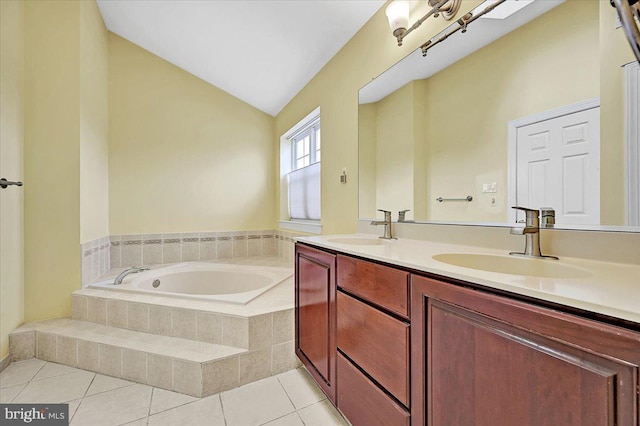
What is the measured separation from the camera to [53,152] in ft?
6.66

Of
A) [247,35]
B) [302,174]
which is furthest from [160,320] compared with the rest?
[247,35]

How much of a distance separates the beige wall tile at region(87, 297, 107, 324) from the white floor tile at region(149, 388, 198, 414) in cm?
78

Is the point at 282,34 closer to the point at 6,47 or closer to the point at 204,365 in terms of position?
the point at 6,47

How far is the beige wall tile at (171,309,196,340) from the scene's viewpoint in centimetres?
176

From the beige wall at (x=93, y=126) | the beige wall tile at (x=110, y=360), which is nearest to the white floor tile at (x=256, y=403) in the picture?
the beige wall tile at (x=110, y=360)

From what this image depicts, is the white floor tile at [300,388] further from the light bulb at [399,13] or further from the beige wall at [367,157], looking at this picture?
the light bulb at [399,13]

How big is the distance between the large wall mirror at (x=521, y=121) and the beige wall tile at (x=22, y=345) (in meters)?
2.55

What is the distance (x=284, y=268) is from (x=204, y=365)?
129cm

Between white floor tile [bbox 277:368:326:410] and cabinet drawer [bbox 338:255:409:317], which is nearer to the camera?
cabinet drawer [bbox 338:255:409:317]

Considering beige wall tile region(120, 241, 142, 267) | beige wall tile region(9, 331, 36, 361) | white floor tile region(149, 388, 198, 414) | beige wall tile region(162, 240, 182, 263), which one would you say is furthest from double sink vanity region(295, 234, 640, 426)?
beige wall tile region(120, 241, 142, 267)

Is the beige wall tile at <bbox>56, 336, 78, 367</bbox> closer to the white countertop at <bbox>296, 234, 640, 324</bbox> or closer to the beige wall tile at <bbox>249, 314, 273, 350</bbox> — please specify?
the beige wall tile at <bbox>249, 314, 273, 350</bbox>

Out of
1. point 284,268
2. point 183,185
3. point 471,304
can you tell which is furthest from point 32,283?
point 471,304

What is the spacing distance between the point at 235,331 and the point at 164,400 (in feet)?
1.55

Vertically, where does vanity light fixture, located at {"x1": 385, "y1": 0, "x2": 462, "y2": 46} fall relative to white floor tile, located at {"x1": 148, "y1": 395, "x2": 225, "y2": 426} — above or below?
above
